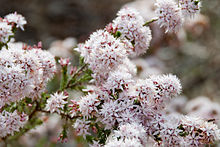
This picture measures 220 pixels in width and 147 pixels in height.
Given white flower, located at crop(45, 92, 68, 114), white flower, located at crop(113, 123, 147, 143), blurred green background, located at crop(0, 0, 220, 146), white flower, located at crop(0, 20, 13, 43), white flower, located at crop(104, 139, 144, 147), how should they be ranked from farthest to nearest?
blurred green background, located at crop(0, 0, 220, 146)
white flower, located at crop(0, 20, 13, 43)
white flower, located at crop(45, 92, 68, 114)
white flower, located at crop(113, 123, 147, 143)
white flower, located at crop(104, 139, 144, 147)

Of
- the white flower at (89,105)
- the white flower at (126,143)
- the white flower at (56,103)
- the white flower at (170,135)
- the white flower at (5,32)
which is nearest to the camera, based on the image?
the white flower at (126,143)

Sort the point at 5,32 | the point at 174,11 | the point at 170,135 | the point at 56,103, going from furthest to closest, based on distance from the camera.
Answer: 1. the point at 5,32
2. the point at 174,11
3. the point at 56,103
4. the point at 170,135

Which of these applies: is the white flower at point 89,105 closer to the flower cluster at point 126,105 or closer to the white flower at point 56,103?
the flower cluster at point 126,105

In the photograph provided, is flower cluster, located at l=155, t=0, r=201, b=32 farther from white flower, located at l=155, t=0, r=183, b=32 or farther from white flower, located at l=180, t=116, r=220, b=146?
white flower, located at l=180, t=116, r=220, b=146

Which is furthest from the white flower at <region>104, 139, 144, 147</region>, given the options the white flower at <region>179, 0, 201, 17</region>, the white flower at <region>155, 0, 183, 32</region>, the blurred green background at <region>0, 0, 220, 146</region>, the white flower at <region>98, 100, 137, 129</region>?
the blurred green background at <region>0, 0, 220, 146</region>

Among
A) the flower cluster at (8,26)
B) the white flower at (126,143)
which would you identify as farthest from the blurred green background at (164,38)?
the white flower at (126,143)

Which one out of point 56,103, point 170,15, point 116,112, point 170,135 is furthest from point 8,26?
point 170,135

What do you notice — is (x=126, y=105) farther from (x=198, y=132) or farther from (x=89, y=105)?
(x=198, y=132)
